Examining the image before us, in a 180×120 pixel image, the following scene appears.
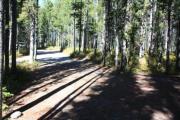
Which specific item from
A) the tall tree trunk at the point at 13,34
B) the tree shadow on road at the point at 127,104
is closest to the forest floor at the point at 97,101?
the tree shadow on road at the point at 127,104

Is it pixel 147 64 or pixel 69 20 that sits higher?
pixel 69 20

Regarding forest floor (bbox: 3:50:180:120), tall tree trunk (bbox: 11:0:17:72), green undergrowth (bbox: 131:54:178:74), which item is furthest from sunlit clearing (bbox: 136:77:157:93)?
tall tree trunk (bbox: 11:0:17:72)

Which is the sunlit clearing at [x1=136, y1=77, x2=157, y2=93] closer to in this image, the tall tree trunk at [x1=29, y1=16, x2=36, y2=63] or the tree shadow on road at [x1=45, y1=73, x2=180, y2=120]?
the tree shadow on road at [x1=45, y1=73, x2=180, y2=120]

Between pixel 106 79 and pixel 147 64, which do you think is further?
pixel 147 64

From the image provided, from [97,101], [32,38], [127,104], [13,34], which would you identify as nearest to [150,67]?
[32,38]

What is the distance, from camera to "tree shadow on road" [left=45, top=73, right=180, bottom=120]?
1262 cm

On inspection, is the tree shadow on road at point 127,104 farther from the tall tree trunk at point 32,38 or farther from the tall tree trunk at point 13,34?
the tall tree trunk at point 32,38

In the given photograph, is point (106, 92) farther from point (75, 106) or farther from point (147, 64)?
point (147, 64)

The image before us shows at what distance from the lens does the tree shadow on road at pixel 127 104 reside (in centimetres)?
1262

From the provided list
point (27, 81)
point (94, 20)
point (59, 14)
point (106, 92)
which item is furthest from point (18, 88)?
point (59, 14)

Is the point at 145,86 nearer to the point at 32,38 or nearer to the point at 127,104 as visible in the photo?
the point at 127,104

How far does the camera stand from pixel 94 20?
7262 centimetres

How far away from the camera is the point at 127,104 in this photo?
48.5 ft

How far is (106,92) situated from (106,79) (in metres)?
5.36
